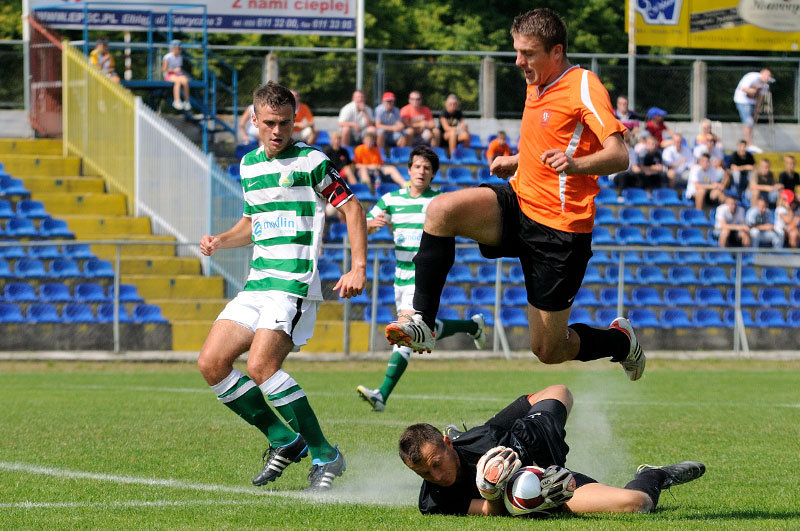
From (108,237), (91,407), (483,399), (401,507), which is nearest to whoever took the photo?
(401,507)

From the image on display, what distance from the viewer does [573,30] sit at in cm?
3966

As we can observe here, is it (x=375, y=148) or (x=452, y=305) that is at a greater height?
(x=375, y=148)

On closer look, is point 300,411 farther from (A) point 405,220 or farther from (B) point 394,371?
(A) point 405,220

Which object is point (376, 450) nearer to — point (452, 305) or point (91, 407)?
point (91, 407)

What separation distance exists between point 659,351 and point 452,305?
11.6 ft

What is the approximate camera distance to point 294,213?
695 cm

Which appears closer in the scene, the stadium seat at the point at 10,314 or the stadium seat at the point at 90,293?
the stadium seat at the point at 10,314

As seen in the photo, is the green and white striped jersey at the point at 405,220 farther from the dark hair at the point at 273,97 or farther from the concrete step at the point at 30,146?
the concrete step at the point at 30,146

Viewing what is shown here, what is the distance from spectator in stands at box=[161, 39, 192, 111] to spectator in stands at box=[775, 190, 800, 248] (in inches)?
453

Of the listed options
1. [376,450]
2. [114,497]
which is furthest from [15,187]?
[114,497]

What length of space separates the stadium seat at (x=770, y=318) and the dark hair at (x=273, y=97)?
539 inches

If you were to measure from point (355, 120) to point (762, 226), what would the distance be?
25.2 ft

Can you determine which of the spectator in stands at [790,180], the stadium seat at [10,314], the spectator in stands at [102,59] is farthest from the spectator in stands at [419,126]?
the stadium seat at [10,314]

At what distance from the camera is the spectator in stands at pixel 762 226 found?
2041 centimetres
